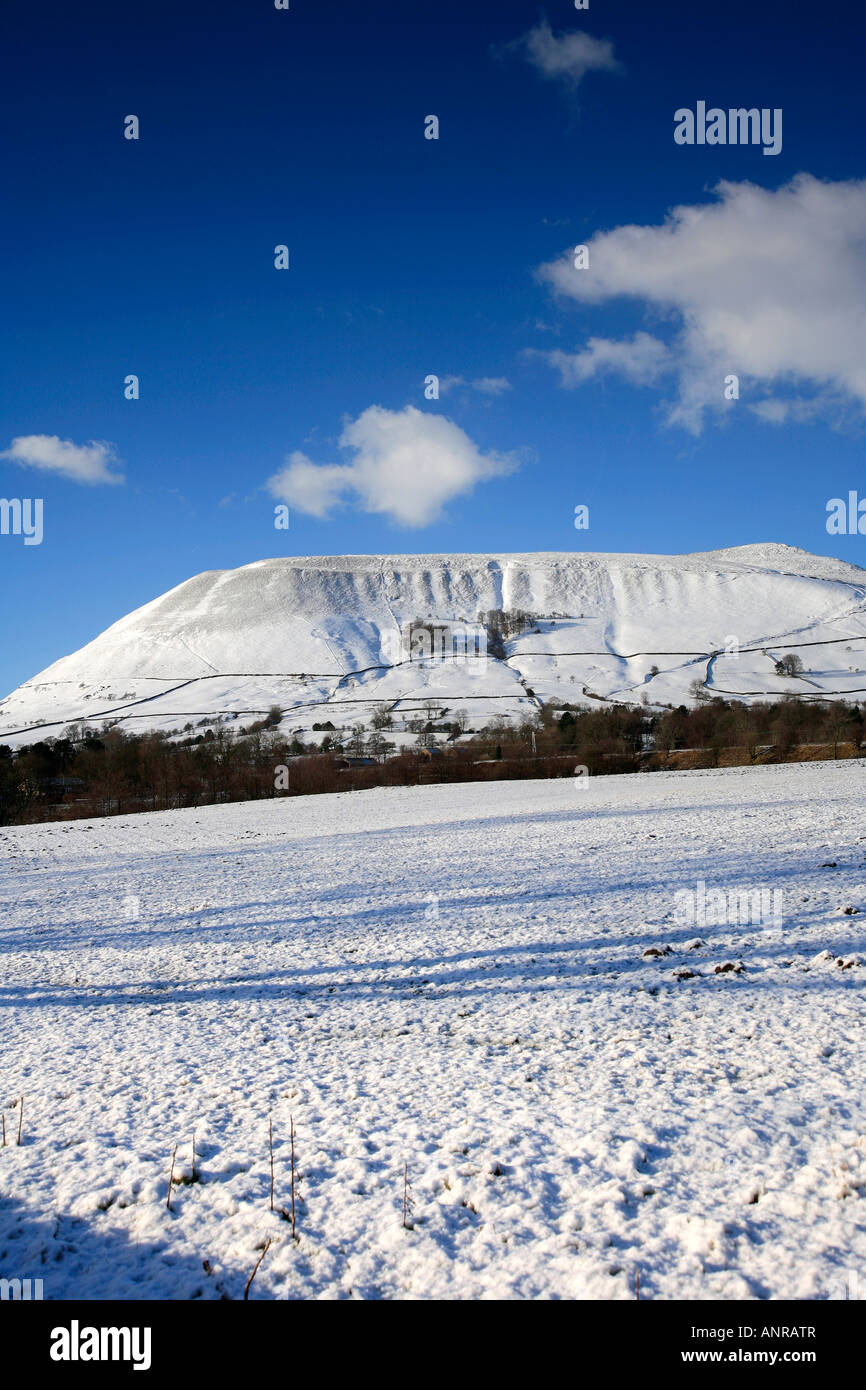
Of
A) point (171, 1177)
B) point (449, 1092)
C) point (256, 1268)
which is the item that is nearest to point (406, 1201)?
point (256, 1268)

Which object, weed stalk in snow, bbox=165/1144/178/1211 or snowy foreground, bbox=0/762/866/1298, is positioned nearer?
snowy foreground, bbox=0/762/866/1298

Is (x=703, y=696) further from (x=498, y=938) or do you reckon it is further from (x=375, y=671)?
(x=498, y=938)

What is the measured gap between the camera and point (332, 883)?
19797mm

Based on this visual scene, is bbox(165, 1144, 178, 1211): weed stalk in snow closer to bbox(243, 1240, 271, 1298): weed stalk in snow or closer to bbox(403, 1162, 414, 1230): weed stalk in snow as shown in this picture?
bbox(243, 1240, 271, 1298): weed stalk in snow

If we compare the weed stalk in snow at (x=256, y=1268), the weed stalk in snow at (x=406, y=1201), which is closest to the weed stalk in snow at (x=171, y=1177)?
the weed stalk in snow at (x=256, y=1268)

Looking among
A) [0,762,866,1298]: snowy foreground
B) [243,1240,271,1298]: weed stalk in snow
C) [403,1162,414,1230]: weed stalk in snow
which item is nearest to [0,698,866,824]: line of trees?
[0,762,866,1298]: snowy foreground

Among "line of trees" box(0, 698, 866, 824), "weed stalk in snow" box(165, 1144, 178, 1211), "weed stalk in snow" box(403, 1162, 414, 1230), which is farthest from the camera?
"line of trees" box(0, 698, 866, 824)

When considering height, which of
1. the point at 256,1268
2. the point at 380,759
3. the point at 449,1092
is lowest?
the point at 380,759

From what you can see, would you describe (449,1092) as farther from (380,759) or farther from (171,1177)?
(380,759)

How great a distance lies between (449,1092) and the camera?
6938 millimetres

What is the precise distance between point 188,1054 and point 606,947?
22.0 feet

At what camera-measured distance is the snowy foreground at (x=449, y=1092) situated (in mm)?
4629

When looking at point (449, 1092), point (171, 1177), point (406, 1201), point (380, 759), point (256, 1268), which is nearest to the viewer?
point (256, 1268)

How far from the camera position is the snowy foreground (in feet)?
15.2
